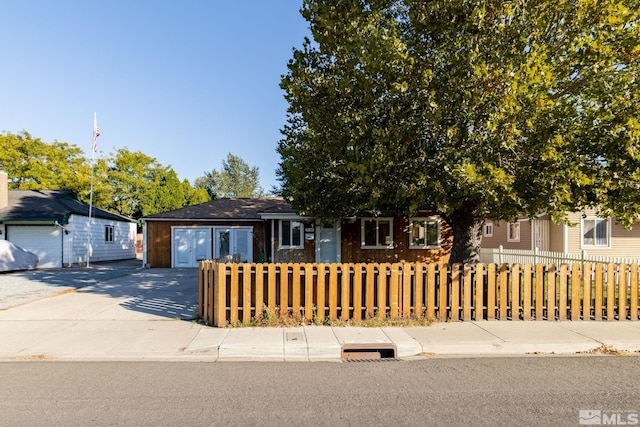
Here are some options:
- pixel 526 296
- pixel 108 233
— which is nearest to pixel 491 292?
pixel 526 296

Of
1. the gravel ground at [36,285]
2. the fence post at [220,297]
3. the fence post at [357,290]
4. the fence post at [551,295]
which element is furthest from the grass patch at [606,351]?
the gravel ground at [36,285]

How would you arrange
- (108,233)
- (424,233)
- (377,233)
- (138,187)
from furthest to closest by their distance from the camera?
(138,187)
(108,233)
(424,233)
(377,233)

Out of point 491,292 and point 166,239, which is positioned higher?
point 166,239

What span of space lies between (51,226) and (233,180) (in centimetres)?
4507

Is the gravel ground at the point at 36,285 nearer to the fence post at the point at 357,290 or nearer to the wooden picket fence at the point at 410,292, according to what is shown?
the wooden picket fence at the point at 410,292

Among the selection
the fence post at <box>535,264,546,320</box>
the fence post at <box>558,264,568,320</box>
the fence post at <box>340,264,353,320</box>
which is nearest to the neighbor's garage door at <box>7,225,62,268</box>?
the fence post at <box>340,264,353,320</box>

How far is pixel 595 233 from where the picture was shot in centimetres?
1677

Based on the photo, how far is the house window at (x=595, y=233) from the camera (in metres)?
16.6

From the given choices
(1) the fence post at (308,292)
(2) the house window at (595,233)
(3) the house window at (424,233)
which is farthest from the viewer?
(3) the house window at (424,233)

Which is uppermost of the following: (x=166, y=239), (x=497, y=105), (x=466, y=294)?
(x=497, y=105)

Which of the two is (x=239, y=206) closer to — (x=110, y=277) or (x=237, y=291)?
Result: (x=110, y=277)

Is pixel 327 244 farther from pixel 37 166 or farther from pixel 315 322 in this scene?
pixel 37 166

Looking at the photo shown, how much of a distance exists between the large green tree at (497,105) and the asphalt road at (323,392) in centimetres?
326

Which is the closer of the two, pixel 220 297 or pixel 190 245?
pixel 220 297
